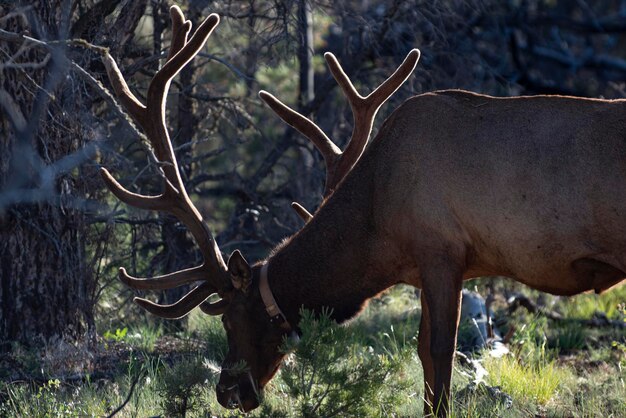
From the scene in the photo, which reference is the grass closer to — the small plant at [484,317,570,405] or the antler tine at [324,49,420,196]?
the small plant at [484,317,570,405]

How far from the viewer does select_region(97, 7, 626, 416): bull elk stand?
15.9 ft

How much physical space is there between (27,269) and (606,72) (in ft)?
29.5

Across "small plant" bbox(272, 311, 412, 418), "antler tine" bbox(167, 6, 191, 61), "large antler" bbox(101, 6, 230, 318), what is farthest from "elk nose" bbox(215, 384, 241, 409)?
"antler tine" bbox(167, 6, 191, 61)

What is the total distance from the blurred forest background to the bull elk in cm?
86

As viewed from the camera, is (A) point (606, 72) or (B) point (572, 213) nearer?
(B) point (572, 213)

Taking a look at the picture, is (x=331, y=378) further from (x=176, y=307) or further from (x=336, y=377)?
(x=176, y=307)

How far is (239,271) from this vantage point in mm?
5512

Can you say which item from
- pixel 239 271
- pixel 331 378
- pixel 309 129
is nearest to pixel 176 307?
pixel 239 271

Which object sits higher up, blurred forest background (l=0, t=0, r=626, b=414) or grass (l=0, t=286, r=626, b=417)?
blurred forest background (l=0, t=0, r=626, b=414)

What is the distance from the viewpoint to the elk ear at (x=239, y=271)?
5469 millimetres

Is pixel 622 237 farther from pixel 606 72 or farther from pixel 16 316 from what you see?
pixel 606 72

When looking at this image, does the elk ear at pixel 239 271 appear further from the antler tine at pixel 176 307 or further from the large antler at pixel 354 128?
the large antler at pixel 354 128

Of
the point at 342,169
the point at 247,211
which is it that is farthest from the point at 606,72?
the point at 342,169

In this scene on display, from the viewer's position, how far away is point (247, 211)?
884 cm
